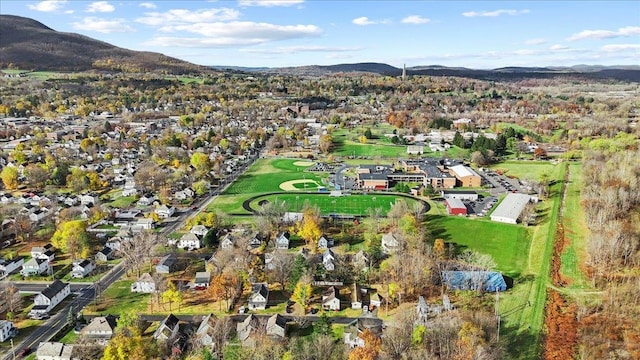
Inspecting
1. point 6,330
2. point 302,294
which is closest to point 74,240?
point 6,330

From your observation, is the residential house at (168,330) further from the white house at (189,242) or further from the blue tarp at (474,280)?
the blue tarp at (474,280)

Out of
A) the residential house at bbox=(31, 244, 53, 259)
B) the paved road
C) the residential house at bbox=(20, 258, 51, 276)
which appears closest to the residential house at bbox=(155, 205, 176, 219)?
the paved road

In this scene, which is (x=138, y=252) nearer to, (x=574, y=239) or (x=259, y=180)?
(x=259, y=180)

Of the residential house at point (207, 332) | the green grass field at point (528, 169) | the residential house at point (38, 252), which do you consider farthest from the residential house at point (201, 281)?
the green grass field at point (528, 169)

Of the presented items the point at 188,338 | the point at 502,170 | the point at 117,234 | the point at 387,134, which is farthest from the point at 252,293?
the point at 387,134

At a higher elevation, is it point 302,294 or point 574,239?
point 302,294

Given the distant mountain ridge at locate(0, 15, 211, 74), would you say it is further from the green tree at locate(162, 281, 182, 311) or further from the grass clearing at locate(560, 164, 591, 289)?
the grass clearing at locate(560, 164, 591, 289)

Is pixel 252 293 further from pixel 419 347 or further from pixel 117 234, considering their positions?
pixel 117 234
